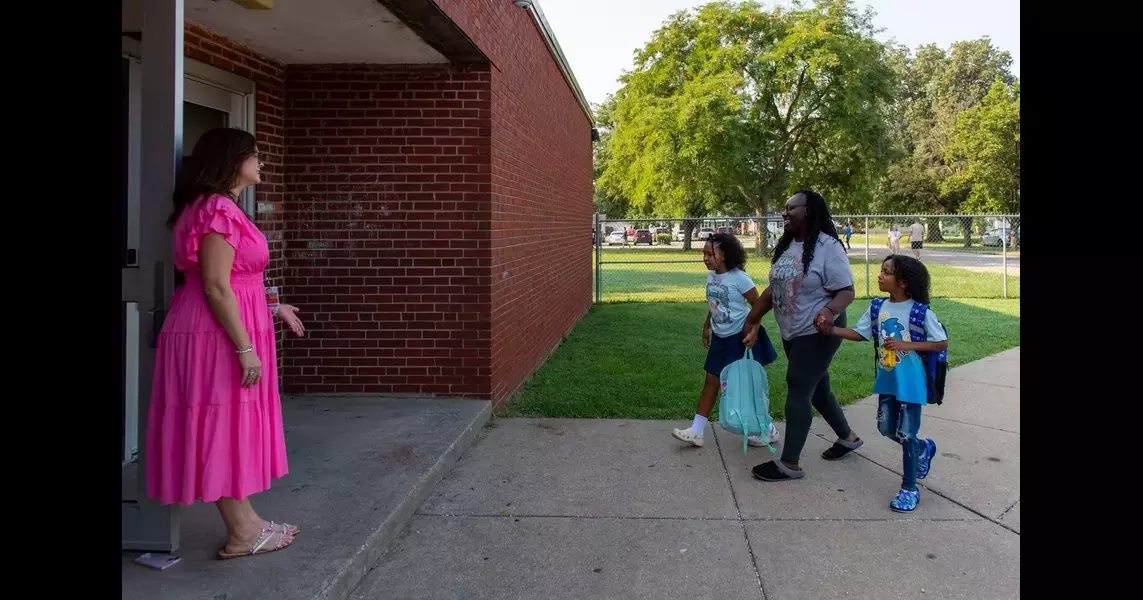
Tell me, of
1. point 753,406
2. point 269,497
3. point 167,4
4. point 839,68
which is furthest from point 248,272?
point 839,68

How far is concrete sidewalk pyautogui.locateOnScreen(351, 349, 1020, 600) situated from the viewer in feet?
12.2

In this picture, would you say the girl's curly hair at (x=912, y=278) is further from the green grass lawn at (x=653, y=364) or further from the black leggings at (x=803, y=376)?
the green grass lawn at (x=653, y=364)

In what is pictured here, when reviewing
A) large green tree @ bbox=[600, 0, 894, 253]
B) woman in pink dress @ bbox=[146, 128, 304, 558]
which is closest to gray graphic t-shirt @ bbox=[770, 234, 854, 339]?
woman in pink dress @ bbox=[146, 128, 304, 558]

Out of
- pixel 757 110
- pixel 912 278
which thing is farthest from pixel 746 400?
pixel 757 110

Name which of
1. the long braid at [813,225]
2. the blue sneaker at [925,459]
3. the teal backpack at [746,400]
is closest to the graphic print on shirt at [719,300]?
the teal backpack at [746,400]

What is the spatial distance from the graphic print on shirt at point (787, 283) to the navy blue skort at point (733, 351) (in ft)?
1.76

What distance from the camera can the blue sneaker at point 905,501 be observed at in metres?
4.62

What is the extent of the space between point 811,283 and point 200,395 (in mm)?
3408

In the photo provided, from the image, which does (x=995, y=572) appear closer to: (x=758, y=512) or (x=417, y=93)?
(x=758, y=512)

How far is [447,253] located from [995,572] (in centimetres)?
443

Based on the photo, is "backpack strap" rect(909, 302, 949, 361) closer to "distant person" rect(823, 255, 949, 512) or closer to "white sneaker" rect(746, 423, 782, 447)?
→ "distant person" rect(823, 255, 949, 512)

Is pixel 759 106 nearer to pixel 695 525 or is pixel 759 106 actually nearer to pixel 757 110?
pixel 757 110

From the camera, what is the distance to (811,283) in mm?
4922

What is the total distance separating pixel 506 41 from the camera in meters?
7.16
